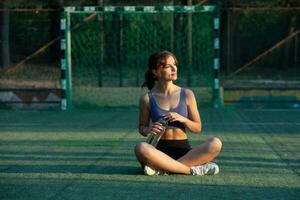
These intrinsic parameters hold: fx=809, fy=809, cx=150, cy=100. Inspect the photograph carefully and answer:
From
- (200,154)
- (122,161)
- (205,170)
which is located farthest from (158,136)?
(122,161)

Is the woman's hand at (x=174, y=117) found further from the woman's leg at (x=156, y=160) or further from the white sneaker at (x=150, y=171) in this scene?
Answer: the white sneaker at (x=150, y=171)

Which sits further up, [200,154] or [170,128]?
[170,128]

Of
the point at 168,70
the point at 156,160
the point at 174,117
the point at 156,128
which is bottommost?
the point at 156,160

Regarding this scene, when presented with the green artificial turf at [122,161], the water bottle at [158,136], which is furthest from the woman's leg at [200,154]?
the water bottle at [158,136]

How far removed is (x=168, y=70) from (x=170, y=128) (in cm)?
55

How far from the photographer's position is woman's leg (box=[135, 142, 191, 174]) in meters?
7.50

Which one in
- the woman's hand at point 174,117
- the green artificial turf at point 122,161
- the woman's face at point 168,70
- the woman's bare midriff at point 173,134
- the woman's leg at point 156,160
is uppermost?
the woman's face at point 168,70

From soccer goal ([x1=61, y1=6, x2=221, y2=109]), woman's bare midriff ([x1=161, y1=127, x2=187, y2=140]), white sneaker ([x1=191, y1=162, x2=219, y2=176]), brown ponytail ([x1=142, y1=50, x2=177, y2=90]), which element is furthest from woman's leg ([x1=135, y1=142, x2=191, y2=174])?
soccer goal ([x1=61, y1=6, x2=221, y2=109])

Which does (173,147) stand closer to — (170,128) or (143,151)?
(170,128)

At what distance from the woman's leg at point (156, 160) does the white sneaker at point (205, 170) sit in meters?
0.10

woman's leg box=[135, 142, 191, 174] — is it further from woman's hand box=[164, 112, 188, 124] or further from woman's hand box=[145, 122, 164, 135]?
woman's hand box=[164, 112, 188, 124]

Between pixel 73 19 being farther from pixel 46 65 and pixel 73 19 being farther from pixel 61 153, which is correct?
pixel 61 153

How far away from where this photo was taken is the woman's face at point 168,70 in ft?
25.2

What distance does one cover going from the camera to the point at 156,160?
24.6 feet
